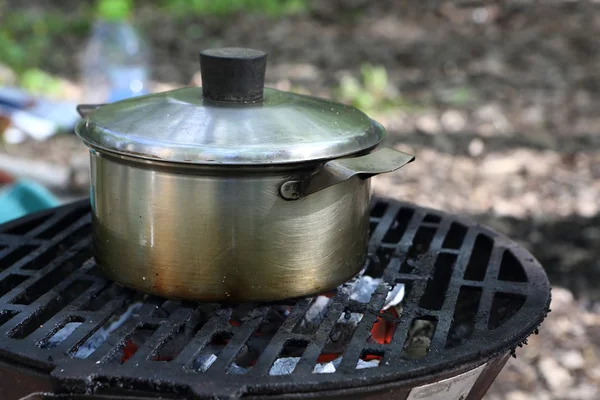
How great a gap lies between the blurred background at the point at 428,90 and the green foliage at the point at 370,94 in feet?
0.07

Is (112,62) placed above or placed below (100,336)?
below

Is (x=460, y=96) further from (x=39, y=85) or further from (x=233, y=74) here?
(x=233, y=74)

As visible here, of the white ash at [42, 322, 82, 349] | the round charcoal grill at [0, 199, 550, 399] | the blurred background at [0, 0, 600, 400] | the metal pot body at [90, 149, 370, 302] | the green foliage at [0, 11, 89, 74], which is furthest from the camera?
the green foliage at [0, 11, 89, 74]

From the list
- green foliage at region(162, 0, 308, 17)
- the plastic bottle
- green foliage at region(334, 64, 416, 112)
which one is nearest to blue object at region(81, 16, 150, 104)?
the plastic bottle

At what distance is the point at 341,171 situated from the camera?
1133mm

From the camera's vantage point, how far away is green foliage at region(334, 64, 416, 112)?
4879 mm

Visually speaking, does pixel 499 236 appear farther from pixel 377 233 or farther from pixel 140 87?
pixel 140 87

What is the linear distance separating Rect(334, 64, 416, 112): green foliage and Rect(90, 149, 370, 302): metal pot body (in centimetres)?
360

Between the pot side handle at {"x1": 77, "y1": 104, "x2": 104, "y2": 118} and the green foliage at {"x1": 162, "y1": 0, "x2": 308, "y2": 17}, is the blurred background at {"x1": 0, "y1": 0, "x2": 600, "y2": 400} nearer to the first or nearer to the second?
the green foliage at {"x1": 162, "y1": 0, "x2": 308, "y2": 17}

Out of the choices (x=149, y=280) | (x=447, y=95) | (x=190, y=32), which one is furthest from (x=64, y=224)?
(x=190, y=32)

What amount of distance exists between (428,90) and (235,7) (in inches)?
126

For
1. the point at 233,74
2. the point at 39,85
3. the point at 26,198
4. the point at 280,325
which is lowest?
the point at 39,85

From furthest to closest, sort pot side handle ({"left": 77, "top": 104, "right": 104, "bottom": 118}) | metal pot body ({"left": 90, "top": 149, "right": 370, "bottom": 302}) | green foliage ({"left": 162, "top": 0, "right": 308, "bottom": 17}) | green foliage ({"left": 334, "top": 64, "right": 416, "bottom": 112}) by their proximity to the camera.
A: green foliage ({"left": 162, "top": 0, "right": 308, "bottom": 17}), green foliage ({"left": 334, "top": 64, "right": 416, "bottom": 112}), pot side handle ({"left": 77, "top": 104, "right": 104, "bottom": 118}), metal pot body ({"left": 90, "top": 149, "right": 370, "bottom": 302})

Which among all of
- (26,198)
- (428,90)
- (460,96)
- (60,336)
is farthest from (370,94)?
(60,336)
